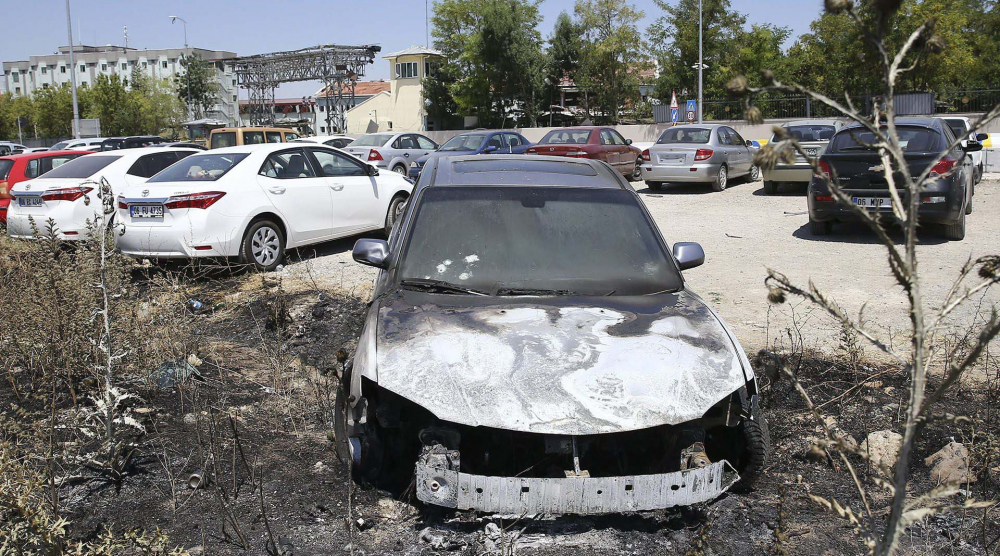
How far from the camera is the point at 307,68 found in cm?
5991

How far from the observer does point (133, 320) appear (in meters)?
5.41

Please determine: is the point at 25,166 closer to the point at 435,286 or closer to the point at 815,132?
the point at 435,286

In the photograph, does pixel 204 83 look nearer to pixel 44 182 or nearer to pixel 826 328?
pixel 44 182

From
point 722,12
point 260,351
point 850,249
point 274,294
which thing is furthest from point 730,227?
point 722,12

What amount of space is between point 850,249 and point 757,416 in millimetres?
8241

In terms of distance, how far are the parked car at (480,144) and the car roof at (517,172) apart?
14.6 meters

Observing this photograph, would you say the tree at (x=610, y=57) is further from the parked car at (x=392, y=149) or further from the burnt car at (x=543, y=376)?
the burnt car at (x=543, y=376)

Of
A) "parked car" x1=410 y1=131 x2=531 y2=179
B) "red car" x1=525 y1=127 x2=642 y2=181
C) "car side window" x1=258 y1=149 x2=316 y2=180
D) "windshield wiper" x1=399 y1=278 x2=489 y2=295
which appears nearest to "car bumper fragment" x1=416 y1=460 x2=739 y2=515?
"windshield wiper" x1=399 y1=278 x2=489 y2=295

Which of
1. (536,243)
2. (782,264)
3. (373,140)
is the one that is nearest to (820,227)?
(782,264)

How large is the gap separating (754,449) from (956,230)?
9635 millimetres

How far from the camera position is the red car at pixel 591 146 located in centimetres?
2064

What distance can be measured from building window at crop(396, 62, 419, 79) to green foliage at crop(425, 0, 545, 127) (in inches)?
180

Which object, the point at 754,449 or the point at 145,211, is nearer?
the point at 754,449

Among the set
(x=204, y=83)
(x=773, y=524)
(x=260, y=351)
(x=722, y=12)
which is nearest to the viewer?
(x=773, y=524)
